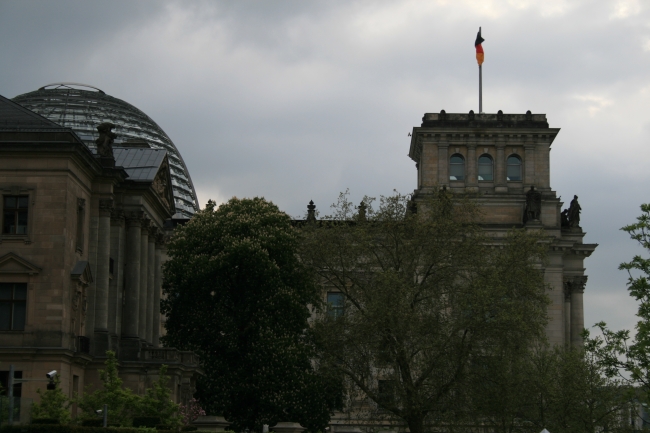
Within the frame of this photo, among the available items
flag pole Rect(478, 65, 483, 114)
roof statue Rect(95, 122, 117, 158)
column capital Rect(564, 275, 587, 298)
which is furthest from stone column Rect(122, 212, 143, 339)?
column capital Rect(564, 275, 587, 298)

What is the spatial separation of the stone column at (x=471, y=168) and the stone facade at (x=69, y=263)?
135 feet

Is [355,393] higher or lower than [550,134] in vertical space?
lower

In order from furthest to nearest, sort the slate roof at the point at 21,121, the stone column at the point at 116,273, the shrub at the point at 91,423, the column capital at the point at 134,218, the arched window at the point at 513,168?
the arched window at the point at 513,168 → the column capital at the point at 134,218 → the stone column at the point at 116,273 → the slate roof at the point at 21,121 → the shrub at the point at 91,423

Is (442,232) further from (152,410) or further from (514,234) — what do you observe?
(152,410)

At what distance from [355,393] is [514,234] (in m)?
13.1

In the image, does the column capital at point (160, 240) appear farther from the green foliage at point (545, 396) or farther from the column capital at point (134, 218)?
the green foliage at point (545, 396)

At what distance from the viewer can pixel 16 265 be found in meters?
62.4

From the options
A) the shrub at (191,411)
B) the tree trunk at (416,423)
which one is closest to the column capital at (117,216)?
the shrub at (191,411)

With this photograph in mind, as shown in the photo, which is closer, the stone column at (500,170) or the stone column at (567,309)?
the stone column at (567,309)

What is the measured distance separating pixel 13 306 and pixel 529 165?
59.2 meters

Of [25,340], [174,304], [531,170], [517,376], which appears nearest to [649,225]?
[517,376]

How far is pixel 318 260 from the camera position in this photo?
73312 mm

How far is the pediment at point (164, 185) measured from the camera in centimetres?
7919

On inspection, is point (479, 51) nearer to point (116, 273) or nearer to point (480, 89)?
point (480, 89)
